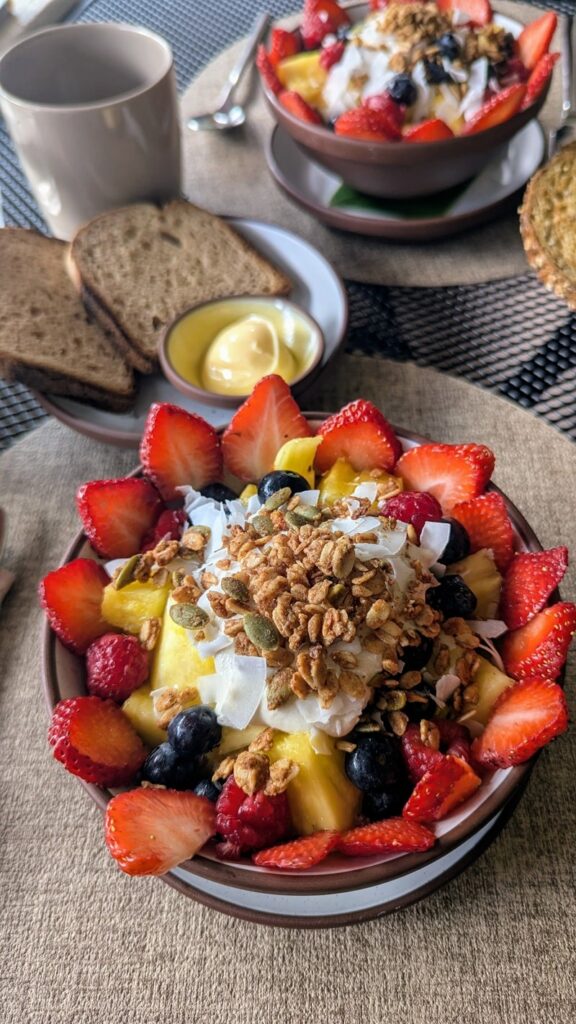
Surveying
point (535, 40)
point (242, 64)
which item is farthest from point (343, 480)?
point (242, 64)

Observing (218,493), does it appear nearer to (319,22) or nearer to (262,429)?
(262,429)

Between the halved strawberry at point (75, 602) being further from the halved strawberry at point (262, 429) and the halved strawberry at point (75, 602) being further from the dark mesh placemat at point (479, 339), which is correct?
the dark mesh placemat at point (479, 339)

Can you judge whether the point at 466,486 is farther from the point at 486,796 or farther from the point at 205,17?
the point at 205,17

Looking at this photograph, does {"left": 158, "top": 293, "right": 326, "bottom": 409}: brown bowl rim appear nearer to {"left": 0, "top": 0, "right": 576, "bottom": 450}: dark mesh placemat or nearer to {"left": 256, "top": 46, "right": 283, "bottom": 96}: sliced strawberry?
{"left": 0, "top": 0, "right": 576, "bottom": 450}: dark mesh placemat

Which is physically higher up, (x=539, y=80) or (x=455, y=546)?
(x=539, y=80)

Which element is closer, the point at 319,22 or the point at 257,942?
the point at 257,942

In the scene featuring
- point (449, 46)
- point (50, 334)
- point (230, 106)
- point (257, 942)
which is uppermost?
point (449, 46)

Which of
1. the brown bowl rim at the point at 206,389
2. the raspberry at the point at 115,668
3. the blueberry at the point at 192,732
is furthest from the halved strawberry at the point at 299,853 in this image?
the brown bowl rim at the point at 206,389
